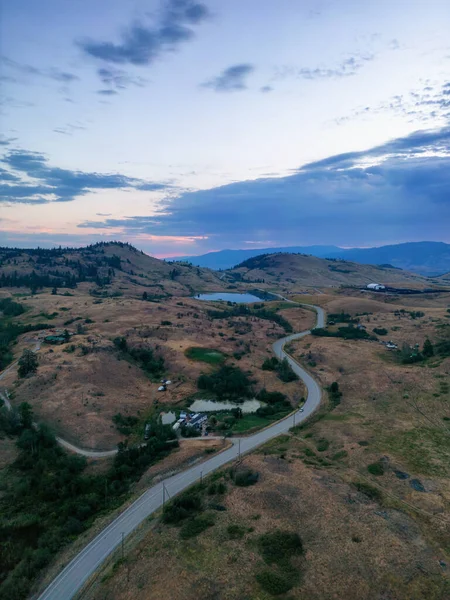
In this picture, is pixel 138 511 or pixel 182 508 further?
pixel 138 511

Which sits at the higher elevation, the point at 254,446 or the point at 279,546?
the point at 279,546

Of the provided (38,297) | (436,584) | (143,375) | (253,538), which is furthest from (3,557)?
(38,297)

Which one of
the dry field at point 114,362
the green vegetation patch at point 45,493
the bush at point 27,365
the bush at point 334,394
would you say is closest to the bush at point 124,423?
the dry field at point 114,362

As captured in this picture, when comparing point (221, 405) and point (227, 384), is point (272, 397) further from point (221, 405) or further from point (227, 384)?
point (227, 384)

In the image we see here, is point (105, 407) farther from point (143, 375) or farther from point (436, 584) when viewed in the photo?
point (436, 584)

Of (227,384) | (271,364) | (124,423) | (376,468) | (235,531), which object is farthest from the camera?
(271,364)

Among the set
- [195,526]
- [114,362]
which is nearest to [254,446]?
[195,526]
